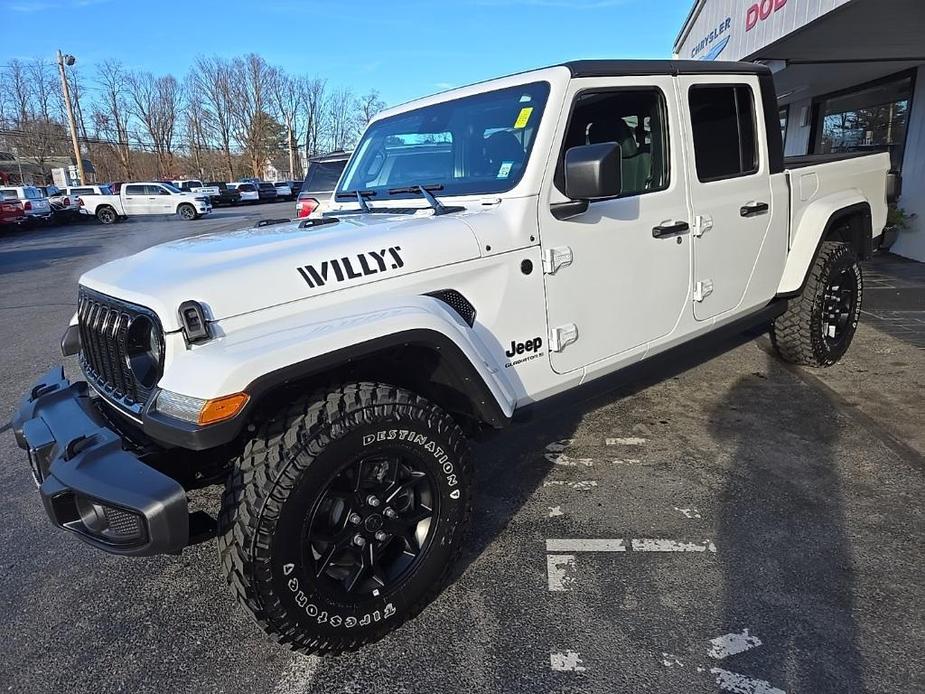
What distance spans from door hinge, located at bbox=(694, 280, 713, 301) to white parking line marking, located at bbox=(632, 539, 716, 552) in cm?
140

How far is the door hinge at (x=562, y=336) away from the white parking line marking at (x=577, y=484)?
0.89 metres

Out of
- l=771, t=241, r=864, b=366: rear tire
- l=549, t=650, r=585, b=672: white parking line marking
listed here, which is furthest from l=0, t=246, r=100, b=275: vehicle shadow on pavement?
l=549, t=650, r=585, b=672: white parking line marking

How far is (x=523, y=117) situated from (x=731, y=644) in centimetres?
231

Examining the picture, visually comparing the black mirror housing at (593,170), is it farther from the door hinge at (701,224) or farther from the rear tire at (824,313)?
the rear tire at (824,313)

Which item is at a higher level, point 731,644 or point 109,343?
point 109,343

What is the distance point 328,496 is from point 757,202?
10.3 feet

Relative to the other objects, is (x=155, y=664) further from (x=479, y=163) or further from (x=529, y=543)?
(x=479, y=163)

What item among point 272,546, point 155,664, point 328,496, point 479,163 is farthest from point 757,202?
point 155,664

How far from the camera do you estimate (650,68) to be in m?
3.23

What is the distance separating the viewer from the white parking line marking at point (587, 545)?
2.81 meters

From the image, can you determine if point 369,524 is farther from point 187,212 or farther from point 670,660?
point 187,212

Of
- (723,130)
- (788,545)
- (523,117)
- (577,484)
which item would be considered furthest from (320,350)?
(723,130)

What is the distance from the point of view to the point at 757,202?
384cm

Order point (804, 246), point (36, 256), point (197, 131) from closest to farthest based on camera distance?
1. point (804, 246)
2. point (36, 256)
3. point (197, 131)
